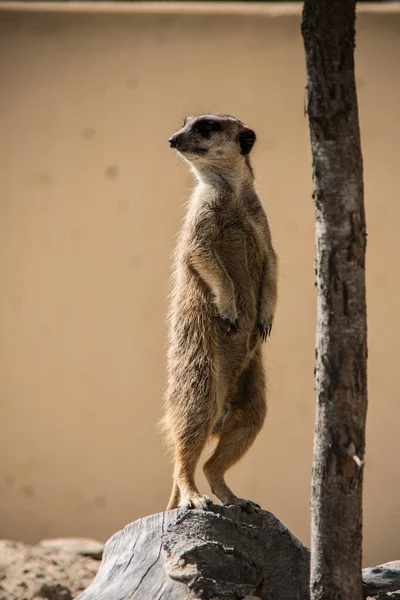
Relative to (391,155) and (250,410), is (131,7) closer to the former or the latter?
(391,155)

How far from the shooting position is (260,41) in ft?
16.2

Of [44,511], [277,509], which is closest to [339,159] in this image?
[277,509]

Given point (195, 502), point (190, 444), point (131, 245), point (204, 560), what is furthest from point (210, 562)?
point (131, 245)

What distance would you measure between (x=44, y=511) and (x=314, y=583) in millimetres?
3192

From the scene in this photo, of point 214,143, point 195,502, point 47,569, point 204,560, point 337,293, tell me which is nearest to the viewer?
point 337,293

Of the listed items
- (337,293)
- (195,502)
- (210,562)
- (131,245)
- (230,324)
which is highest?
(131,245)

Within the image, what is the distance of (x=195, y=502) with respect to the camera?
101 inches

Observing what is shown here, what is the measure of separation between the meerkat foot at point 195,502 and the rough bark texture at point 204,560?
0.11 ft

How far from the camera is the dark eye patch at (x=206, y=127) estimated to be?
9.75 feet

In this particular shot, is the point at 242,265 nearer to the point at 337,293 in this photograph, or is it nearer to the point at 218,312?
the point at 218,312

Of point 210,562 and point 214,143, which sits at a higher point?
point 214,143

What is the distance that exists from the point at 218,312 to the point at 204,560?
2.76 feet

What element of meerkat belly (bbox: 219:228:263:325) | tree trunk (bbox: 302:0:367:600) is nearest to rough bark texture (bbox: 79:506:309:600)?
tree trunk (bbox: 302:0:367:600)

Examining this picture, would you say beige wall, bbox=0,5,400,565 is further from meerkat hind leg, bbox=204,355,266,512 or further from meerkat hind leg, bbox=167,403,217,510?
meerkat hind leg, bbox=167,403,217,510
